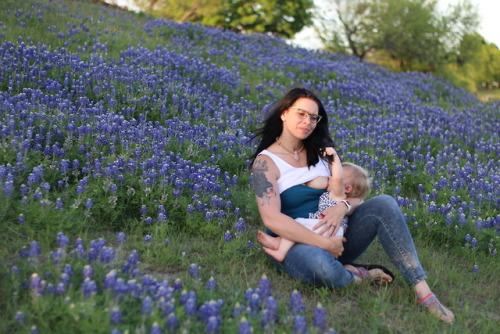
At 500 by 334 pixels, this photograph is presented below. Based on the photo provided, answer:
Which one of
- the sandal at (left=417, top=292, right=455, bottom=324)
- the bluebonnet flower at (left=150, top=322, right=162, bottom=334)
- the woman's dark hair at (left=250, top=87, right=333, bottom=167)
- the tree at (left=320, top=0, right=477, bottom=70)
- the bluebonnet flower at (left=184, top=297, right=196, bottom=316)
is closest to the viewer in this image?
the bluebonnet flower at (left=150, top=322, right=162, bottom=334)

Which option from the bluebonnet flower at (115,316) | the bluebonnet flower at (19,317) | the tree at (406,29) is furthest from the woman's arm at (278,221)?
the tree at (406,29)

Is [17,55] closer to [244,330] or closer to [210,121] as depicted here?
[210,121]

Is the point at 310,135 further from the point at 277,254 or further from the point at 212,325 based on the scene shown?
the point at 212,325

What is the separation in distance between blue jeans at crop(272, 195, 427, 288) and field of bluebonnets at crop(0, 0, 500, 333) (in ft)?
0.50

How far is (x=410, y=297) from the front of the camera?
14.9 feet

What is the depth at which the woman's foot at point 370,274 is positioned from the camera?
4.60 m

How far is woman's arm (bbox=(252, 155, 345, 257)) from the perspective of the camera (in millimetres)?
4281

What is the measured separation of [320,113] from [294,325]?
200 centimetres

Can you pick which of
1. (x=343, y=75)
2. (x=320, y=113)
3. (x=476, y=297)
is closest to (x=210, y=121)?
(x=320, y=113)

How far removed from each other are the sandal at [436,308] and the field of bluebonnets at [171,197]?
0.10 meters

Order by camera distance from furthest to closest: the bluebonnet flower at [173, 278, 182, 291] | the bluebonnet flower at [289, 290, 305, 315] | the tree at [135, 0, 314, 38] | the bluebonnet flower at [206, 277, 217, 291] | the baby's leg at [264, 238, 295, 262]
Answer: the tree at [135, 0, 314, 38] < the baby's leg at [264, 238, 295, 262] < the bluebonnet flower at [206, 277, 217, 291] < the bluebonnet flower at [173, 278, 182, 291] < the bluebonnet flower at [289, 290, 305, 315]

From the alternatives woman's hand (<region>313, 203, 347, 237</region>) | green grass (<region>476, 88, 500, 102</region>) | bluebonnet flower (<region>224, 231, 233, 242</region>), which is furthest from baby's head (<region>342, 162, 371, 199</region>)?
green grass (<region>476, 88, 500, 102</region>)

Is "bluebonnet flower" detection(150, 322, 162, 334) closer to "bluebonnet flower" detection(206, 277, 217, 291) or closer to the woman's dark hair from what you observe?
"bluebonnet flower" detection(206, 277, 217, 291)

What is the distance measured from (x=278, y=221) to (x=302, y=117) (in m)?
0.95
